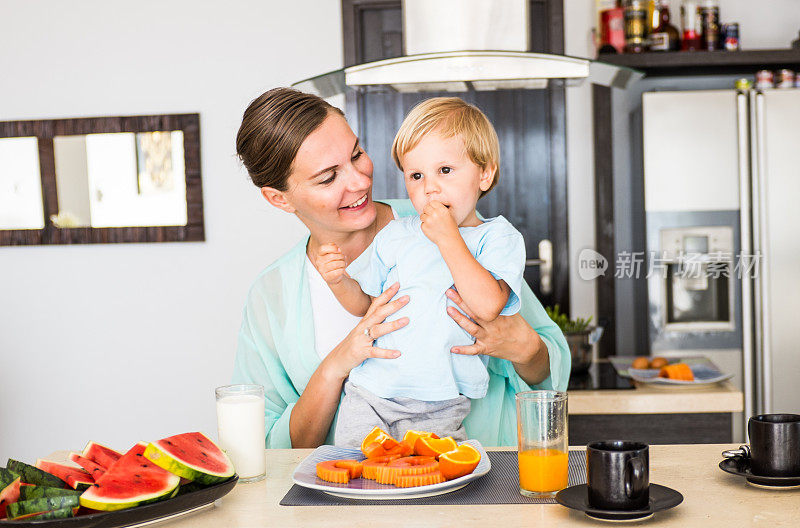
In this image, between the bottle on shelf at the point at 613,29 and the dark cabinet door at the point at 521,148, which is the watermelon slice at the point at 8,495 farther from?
the bottle on shelf at the point at 613,29

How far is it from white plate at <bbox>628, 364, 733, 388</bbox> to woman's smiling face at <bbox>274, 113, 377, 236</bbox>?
→ 56.9 inches

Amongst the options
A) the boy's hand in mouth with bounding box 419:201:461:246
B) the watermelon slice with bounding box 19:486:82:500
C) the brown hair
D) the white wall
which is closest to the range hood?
the brown hair

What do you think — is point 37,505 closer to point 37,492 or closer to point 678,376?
point 37,492

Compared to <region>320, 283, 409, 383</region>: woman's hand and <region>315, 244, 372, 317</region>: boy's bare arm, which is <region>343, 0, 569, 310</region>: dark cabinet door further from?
<region>320, 283, 409, 383</region>: woman's hand

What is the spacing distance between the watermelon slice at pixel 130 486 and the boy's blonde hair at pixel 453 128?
0.85m

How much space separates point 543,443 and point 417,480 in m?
0.21

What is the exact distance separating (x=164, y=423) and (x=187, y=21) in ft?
7.01

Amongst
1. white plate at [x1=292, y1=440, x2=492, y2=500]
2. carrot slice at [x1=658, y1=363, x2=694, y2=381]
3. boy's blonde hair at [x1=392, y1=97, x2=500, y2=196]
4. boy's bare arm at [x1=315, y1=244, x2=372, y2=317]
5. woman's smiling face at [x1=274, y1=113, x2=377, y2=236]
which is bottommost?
carrot slice at [x1=658, y1=363, x2=694, y2=381]

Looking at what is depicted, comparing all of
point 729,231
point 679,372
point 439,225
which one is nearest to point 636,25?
point 729,231

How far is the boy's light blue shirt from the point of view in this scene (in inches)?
66.1

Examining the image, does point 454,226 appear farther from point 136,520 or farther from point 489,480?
point 136,520

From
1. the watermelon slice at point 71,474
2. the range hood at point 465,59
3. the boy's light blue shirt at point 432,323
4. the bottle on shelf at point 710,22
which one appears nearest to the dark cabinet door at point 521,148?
the bottle on shelf at point 710,22

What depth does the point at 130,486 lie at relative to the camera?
1.20 m

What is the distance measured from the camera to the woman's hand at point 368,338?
170 centimetres
